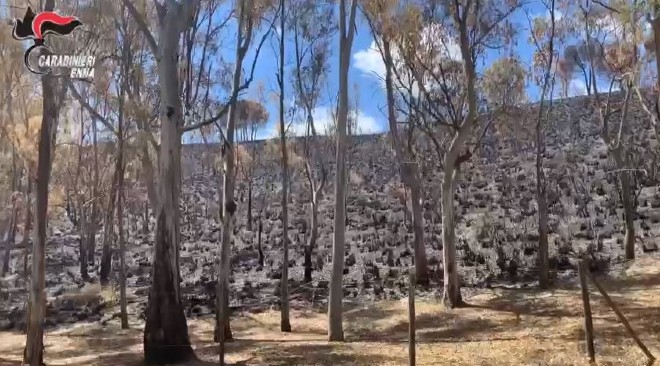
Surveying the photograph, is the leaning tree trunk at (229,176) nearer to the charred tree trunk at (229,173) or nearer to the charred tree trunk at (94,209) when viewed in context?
the charred tree trunk at (229,173)

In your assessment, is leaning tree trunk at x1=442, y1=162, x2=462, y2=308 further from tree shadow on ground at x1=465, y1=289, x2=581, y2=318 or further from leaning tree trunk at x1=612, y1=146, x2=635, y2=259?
leaning tree trunk at x1=612, y1=146, x2=635, y2=259

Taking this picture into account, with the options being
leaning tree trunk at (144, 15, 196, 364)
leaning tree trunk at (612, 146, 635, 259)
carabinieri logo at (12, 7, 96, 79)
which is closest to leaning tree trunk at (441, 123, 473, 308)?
leaning tree trunk at (144, 15, 196, 364)

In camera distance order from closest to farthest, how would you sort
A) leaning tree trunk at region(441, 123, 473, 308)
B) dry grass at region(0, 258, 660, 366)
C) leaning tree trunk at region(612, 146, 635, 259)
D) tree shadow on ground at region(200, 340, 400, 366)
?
1. dry grass at region(0, 258, 660, 366)
2. tree shadow on ground at region(200, 340, 400, 366)
3. leaning tree trunk at region(441, 123, 473, 308)
4. leaning tree trunk at region(612, 146, 635, 259)

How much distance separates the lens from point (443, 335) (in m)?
11.7

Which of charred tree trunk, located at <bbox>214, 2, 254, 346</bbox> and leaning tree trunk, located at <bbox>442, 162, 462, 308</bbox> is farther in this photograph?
leaning tree trunk, located at <bbox>442, 162, 462, 308</bbox>

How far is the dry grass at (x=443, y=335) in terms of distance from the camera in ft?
28.6

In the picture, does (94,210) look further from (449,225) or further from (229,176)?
(449,225)

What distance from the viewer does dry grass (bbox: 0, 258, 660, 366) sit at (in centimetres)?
873

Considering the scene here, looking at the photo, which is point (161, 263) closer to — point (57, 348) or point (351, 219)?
point (57, 348)

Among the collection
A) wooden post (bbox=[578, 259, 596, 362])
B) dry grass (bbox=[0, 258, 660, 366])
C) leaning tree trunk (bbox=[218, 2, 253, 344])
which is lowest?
dry grass (bbox=[0, 258, 660, 366])

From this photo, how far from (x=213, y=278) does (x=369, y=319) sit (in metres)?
9.53

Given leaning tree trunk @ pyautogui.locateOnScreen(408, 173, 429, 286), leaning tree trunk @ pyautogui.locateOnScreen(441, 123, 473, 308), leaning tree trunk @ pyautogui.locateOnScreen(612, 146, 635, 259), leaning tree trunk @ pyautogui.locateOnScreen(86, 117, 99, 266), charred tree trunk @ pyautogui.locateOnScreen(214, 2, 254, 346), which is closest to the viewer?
charred tree trunk @ pyautogui.locateOnScreen(214, 2, 254, 346)

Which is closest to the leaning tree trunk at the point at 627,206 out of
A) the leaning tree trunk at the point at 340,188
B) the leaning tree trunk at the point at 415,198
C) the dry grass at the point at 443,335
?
the dry grass at the point at 443,335

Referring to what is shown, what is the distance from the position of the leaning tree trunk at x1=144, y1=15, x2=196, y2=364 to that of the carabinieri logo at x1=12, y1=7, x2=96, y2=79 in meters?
2.09
